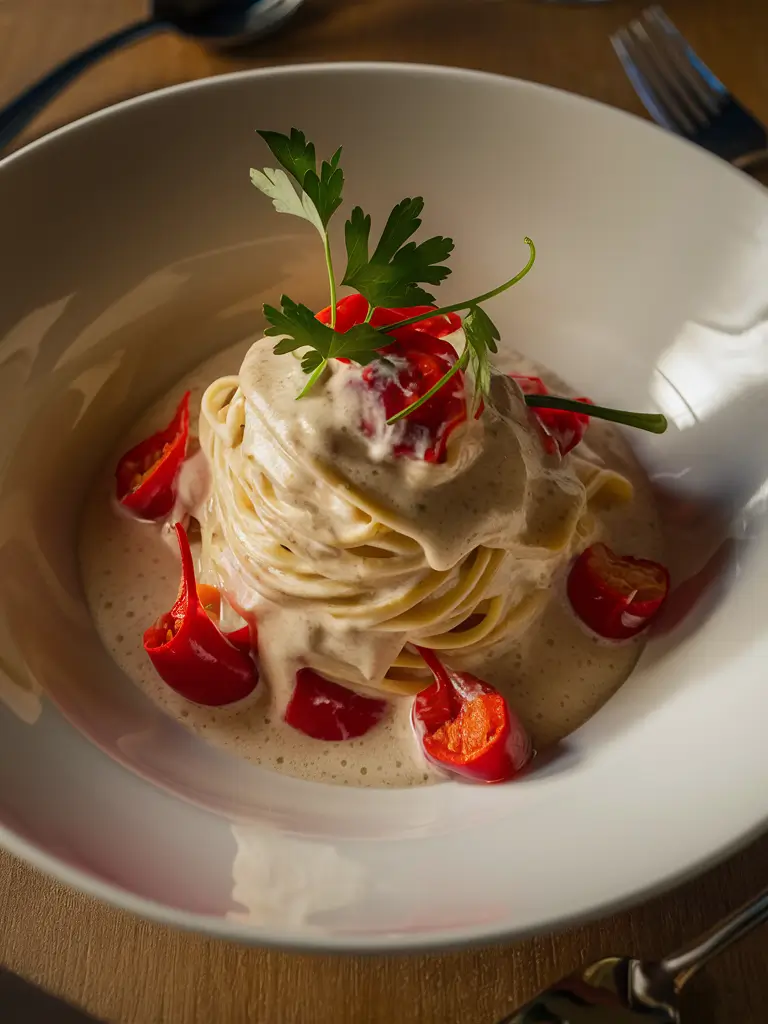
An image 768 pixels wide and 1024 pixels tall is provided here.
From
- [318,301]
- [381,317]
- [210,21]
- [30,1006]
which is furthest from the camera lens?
[210,21]

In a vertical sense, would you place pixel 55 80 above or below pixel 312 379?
above

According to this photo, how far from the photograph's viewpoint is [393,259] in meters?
1.52

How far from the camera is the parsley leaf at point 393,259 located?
1.50 meters

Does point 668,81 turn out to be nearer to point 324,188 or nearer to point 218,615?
point 324,188

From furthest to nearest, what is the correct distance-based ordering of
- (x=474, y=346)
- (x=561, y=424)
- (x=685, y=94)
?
1. (x=685, y=94)
2. (x=561, y=424)
3. (x=474, y=346)

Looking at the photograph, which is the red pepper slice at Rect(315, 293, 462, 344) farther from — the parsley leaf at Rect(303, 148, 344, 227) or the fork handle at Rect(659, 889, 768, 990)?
the fork handle at Rect(659, 889, 768, 990)

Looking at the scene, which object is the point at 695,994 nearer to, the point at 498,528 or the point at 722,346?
the point at 498,528

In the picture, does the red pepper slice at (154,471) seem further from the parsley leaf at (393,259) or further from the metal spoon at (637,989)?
the metal spoon at (637,989)

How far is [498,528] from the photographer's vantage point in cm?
162

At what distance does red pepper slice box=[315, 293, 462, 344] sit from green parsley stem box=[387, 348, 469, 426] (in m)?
0.11

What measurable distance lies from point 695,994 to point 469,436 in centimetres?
95

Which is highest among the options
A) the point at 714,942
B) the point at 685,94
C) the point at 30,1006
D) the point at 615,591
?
the point at 685,94

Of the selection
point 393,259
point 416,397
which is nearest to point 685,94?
point 393,259

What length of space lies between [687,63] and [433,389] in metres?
1.63
